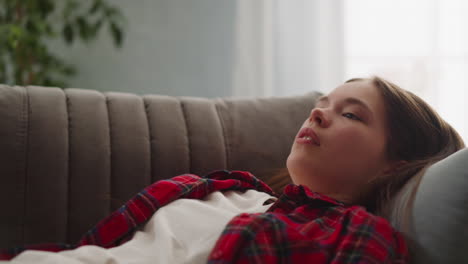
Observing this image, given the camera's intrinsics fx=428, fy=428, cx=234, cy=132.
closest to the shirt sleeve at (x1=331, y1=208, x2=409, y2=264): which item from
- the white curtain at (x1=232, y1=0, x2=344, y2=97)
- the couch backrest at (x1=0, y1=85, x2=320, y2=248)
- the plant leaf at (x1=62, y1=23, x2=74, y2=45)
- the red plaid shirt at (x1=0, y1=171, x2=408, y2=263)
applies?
the red plaid shirt at (x1=0, y1=171, x2=408, y2=263)

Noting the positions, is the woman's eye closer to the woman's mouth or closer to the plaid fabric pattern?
the woman's mouth

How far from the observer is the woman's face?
805mm

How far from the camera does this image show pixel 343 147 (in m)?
0.81

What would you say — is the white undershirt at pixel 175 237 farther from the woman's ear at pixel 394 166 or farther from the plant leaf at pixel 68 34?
the plant leaf at pixel 68 34

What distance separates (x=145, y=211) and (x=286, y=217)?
28cm

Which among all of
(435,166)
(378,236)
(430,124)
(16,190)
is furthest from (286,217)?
(16,190)

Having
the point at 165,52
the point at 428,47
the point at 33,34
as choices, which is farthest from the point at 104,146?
the point at 428,47

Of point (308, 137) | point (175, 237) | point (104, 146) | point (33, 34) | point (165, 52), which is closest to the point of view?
point (175, 237)

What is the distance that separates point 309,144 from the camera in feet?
2.71

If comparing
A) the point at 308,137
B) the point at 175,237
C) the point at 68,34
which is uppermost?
the point at 68,34

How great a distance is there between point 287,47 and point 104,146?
135 centimetres

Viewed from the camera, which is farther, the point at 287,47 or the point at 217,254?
the point at 287,47

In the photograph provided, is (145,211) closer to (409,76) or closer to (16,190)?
(16,190)

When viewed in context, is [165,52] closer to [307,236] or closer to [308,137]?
[308,137]
